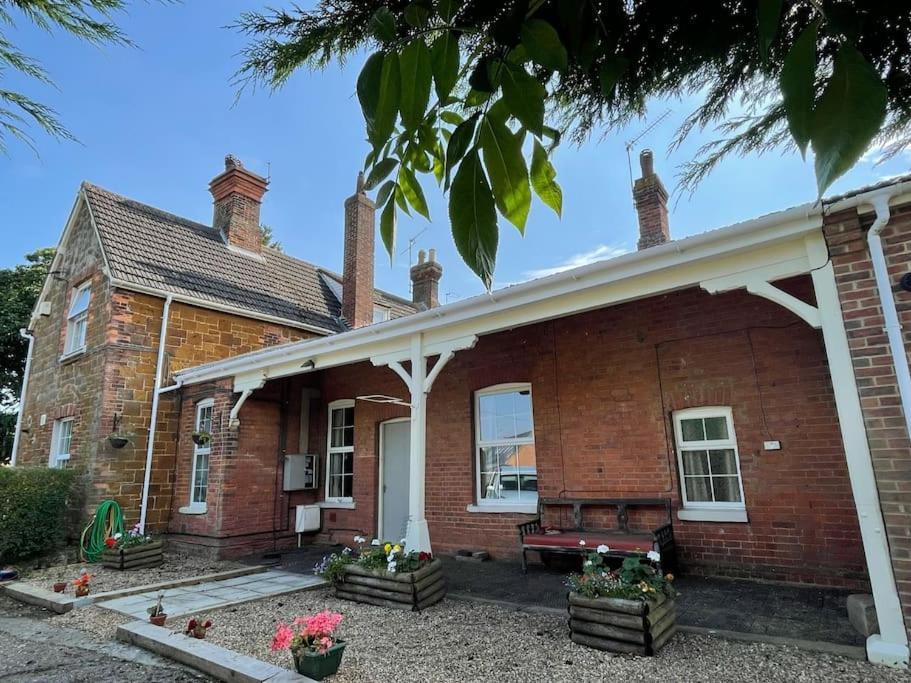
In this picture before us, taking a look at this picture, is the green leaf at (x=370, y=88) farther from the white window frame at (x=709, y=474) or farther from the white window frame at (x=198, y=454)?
the white window frame at (x=198, y=454)

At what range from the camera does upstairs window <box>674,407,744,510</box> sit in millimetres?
6195

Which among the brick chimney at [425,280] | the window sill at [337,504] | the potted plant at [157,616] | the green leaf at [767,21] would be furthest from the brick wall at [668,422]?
the green leaf at [767,21]

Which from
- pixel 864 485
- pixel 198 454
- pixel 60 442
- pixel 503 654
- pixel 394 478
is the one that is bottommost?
pixel 503 654

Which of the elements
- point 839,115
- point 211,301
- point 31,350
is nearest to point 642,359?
point 839,115

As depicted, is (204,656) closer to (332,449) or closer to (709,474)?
(709,474)

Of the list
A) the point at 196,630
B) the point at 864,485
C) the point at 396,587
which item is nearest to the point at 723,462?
the point at 864,485

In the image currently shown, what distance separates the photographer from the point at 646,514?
653 cm

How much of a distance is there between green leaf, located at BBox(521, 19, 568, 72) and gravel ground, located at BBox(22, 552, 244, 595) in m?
7.90

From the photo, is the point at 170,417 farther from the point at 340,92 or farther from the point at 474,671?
the point at 340,92

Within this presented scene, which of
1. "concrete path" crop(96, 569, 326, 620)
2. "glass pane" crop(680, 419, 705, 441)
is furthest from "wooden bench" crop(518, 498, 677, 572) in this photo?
"concrete path" crop(96, 569, 326, 620)

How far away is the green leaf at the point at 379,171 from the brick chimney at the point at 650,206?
1018 centimetres

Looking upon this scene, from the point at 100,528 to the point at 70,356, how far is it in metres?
4.01

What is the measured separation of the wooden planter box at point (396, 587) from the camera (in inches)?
211

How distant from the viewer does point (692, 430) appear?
6.52 m
